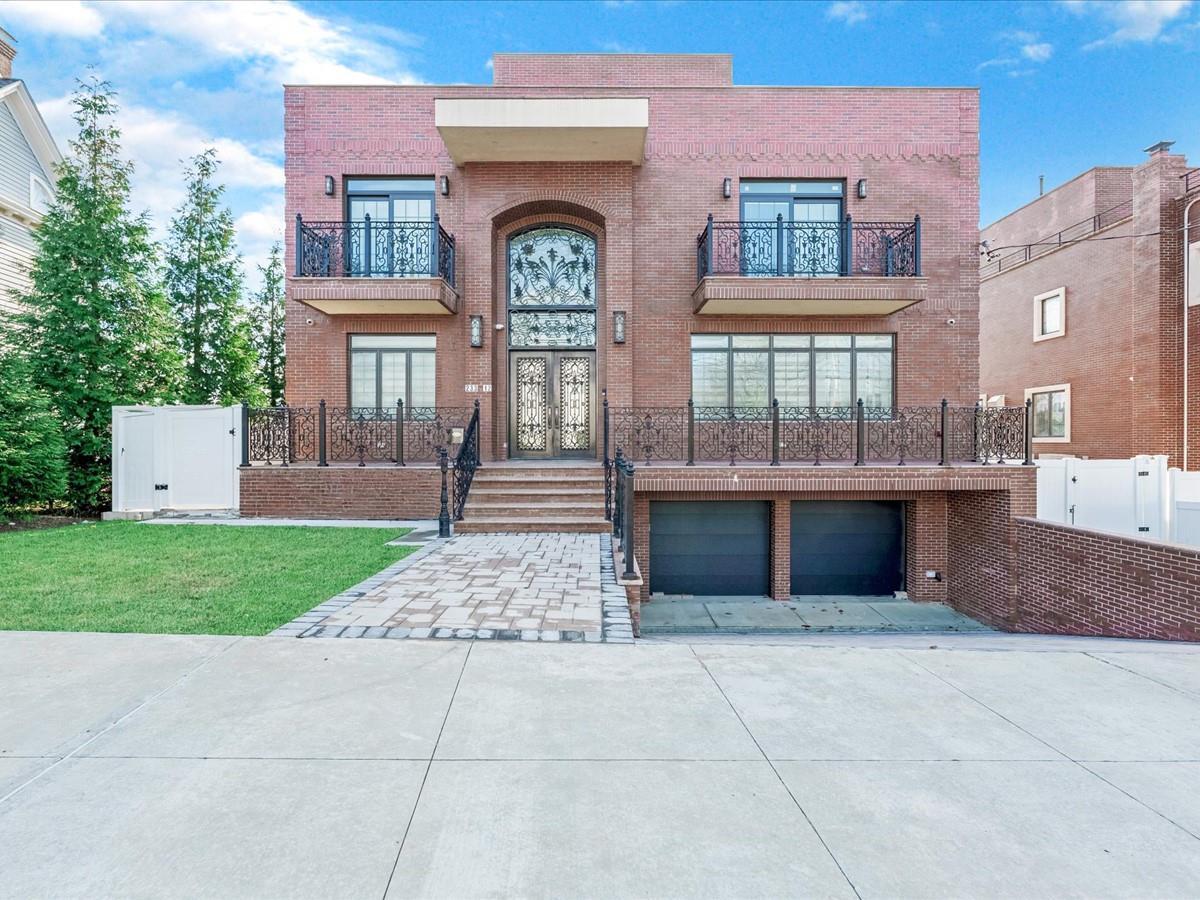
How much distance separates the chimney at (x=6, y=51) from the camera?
665 inches

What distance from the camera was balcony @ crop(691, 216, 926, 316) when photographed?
11.5 m

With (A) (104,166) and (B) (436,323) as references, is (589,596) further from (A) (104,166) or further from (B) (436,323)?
(A) (104,166)

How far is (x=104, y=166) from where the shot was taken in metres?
13.3

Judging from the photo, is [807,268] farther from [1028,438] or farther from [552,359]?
[552,359]

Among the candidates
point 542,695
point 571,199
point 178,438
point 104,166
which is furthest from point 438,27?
point 542,695

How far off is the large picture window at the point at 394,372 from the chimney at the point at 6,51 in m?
15.9

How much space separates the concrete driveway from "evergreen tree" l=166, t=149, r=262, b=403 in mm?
13876

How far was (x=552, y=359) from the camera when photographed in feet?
42.1

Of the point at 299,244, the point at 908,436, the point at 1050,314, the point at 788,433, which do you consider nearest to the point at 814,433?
the point at 788,433

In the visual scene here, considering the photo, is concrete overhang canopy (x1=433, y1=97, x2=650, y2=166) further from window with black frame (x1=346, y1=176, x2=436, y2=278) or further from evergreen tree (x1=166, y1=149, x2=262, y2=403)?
evergreen tree (x1=166, y1=149, x2=262, y2=403)

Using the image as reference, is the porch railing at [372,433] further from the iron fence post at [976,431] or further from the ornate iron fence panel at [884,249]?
the iron fence post at [976,431]

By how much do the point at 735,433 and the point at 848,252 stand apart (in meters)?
4.47

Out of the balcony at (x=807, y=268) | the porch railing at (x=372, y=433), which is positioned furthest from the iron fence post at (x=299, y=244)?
the balcony at (x=807, y=268)

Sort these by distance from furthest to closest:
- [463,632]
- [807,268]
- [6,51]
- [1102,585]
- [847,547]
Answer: [6,51] < [807,268] < [847,547] < [1102,585] < [463,632]
